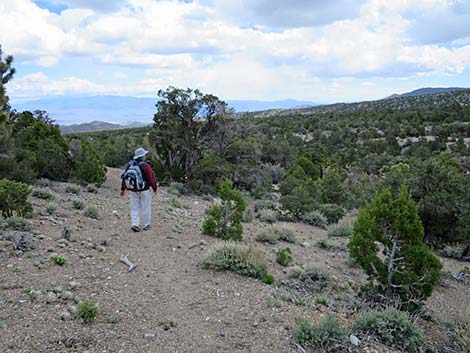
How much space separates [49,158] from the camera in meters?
14.3

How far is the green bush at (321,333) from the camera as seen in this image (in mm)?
4664

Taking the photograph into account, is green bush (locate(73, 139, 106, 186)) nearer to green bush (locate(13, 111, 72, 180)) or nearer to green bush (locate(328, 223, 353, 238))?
green bush (locate(13, 111, 72, 180))

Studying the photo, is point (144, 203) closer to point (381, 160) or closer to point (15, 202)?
point (15, 202)

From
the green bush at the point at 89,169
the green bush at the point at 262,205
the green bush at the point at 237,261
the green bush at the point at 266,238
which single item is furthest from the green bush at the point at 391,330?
the green bush at the point at 89,169

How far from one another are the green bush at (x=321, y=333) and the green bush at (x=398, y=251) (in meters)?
1.91

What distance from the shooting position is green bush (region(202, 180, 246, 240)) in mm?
9000

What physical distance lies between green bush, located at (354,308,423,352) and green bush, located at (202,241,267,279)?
77.0 inches

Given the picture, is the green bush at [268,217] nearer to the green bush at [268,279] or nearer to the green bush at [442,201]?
the green bush at [442,201]

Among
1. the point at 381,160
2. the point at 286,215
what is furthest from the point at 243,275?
the point at 381,160

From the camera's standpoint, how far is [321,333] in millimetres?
4691

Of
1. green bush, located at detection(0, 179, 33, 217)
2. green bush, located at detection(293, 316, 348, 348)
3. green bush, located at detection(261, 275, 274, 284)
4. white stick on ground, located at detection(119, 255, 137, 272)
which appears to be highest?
green bush, located at detection(0, 179, 33, 217)

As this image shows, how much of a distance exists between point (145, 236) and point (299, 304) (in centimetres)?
398

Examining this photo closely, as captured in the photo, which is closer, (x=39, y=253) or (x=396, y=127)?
(x=39, y=253)

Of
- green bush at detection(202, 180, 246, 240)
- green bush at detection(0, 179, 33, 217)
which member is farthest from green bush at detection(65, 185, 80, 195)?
green bush at detection(202, 180, 246, 240)
